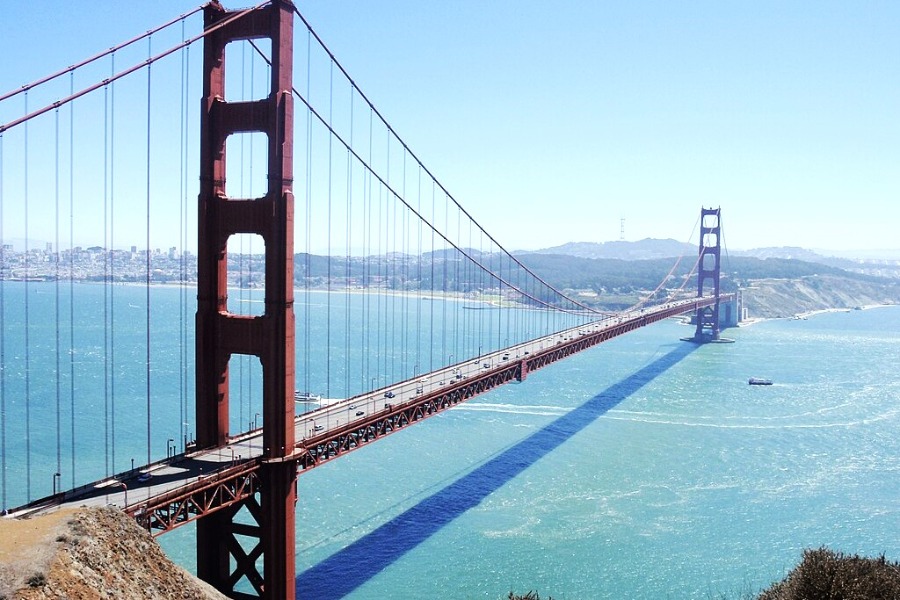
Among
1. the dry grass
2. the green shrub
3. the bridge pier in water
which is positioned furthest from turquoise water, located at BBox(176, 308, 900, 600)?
the dry grass

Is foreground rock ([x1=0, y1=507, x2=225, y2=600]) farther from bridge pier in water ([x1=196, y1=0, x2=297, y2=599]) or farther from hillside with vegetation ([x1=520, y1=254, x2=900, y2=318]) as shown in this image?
hillside with vegetation ([x1=520, y1=254, x2=900, y2=318])

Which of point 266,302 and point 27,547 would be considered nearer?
point 27,547

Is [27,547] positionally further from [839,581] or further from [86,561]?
[839,581]

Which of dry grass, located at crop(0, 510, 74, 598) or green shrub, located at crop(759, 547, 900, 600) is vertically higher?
dry grass, located at crop(0, 510, 74, 598)

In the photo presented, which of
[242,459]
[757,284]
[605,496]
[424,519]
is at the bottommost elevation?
[605,496]

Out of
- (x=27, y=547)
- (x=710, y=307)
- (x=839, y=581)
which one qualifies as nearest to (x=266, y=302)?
(x=27, y=547)

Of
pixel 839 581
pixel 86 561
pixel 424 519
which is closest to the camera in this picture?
pixel 86 561

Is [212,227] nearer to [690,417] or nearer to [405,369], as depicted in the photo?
[690,417]
